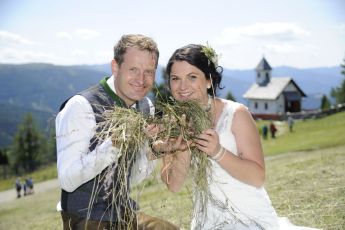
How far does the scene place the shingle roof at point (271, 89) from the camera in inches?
3100

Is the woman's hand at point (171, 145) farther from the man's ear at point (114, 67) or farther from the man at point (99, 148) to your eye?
the man's ear at point (114, 67)

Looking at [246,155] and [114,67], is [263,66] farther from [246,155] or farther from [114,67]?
[246,155]

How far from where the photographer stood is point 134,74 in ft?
15.6

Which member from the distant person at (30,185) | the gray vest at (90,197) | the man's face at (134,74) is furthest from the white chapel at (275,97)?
the gray vest at (90,197)

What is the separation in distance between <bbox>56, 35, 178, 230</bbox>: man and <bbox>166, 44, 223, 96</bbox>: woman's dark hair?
32 centimetres

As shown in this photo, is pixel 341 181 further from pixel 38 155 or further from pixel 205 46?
pixel 38 155

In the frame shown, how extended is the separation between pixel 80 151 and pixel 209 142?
1.35 m

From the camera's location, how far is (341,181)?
27.9 feet

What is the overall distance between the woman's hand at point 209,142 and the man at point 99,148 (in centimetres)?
62

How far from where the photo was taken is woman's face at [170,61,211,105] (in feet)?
15.0

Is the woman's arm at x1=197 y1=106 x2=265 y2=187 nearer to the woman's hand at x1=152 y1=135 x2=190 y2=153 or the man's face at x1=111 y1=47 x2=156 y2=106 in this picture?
the woman's hand at x1=152 y1=135 x2=190 y2=153

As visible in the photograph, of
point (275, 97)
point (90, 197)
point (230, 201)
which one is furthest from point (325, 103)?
point (90, 197)

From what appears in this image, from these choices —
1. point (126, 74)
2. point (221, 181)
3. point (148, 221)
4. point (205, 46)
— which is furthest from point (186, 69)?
point (148, 221)

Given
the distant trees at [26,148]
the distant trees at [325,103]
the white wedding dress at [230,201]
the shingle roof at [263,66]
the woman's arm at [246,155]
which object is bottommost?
the distant trees at [26,148]
